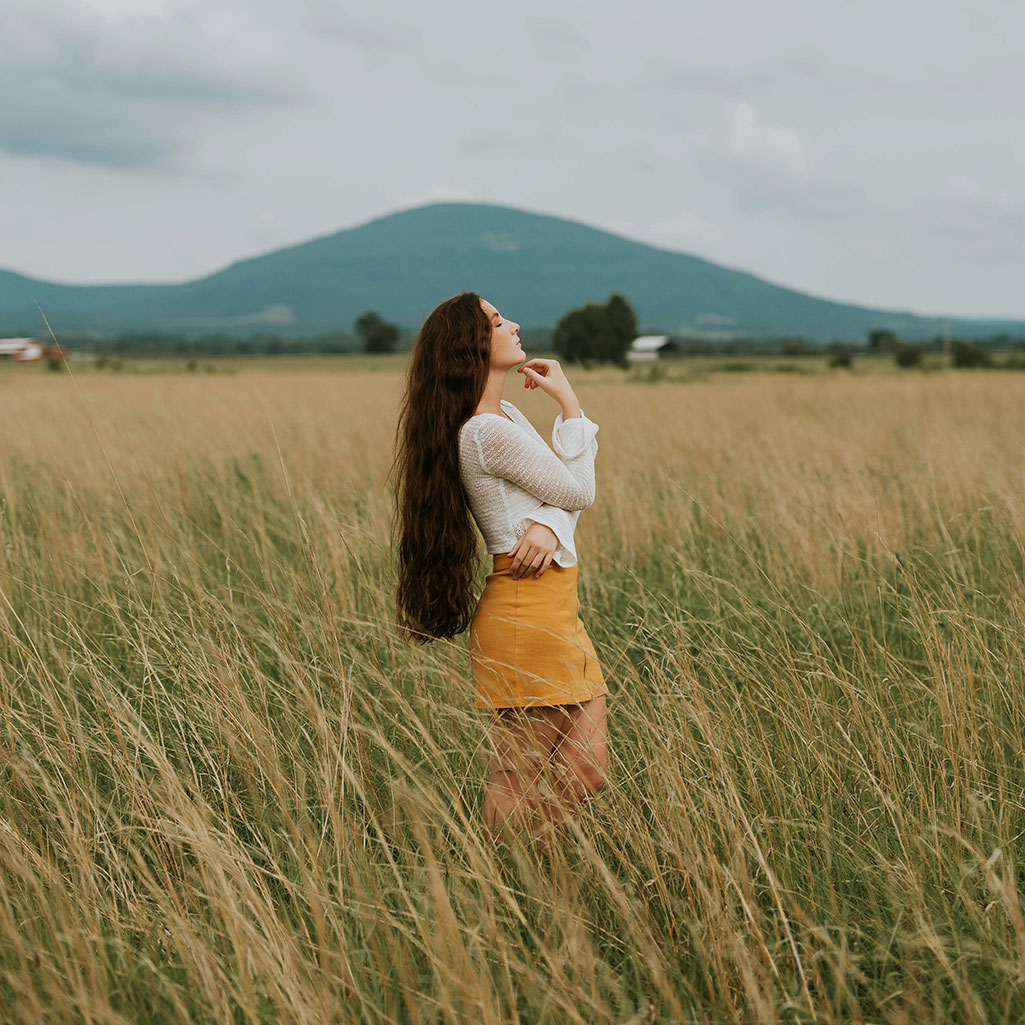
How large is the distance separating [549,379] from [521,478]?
0.36 m

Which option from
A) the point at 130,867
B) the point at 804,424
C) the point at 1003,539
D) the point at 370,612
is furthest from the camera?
the point at 804,424

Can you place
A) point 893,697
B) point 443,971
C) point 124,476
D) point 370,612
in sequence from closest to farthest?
point 443,971
point 893,697
point 370,612
point 124,476

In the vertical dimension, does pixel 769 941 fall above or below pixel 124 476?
below

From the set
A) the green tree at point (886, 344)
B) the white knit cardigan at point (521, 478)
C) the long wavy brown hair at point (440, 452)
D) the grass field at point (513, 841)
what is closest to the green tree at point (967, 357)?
the green tree at point (886, 344)

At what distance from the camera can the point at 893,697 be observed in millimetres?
2998

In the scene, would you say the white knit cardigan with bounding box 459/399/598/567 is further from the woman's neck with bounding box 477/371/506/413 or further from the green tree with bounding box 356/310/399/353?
the green tree with bounding box 356/310/399/353

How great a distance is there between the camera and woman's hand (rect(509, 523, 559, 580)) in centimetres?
233

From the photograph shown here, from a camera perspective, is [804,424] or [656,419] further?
[656,419]

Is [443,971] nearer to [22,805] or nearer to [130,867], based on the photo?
[130,867]

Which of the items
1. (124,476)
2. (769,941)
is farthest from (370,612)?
(124,476)

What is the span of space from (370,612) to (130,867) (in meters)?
1.74

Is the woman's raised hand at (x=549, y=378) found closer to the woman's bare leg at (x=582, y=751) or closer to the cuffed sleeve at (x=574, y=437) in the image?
the cuffed sleeve at (x=574, y=437)

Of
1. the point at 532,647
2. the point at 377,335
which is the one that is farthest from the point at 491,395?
the point at 377,335

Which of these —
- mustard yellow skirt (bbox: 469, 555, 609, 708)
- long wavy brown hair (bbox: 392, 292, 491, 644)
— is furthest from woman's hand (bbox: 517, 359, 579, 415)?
mustard yellow skirt (bbox: 469, 555, 609, 708)
